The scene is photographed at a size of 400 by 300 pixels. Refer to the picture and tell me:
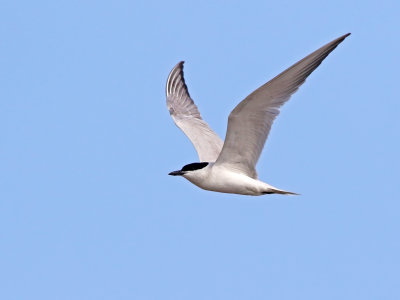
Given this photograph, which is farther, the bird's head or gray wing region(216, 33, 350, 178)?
the bird's head

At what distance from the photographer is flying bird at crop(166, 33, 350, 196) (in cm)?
1091

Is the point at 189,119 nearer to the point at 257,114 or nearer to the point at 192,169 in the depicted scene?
the point at 192,169

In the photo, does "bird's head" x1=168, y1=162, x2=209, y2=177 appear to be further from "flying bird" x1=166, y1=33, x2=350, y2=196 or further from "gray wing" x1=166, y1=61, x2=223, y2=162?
"gray wing" x1=166, y1=61, x2=223, y2=162

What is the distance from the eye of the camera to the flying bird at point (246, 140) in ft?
Answer: 35.8

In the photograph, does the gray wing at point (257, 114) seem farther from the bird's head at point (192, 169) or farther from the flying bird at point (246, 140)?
the bird's head at point (192, 169)

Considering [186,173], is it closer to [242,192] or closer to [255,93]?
[242,192]

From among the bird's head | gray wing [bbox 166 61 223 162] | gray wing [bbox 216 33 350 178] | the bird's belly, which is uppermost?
gray wing [bbox 166 61 223 162]

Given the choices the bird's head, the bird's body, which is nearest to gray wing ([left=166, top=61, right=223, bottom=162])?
the bird's head

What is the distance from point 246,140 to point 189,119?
10.4 feet

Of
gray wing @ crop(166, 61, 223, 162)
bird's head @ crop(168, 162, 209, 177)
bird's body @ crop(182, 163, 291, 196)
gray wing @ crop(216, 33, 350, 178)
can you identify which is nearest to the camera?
gray wing @ crop(216, 33, 350, 178)

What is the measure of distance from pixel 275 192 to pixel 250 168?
0.53 metres

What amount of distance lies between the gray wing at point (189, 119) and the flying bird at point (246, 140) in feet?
0.05

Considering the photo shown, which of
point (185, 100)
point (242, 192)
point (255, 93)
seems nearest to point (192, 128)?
point (185, 100)

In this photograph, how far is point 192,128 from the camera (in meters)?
14.4
